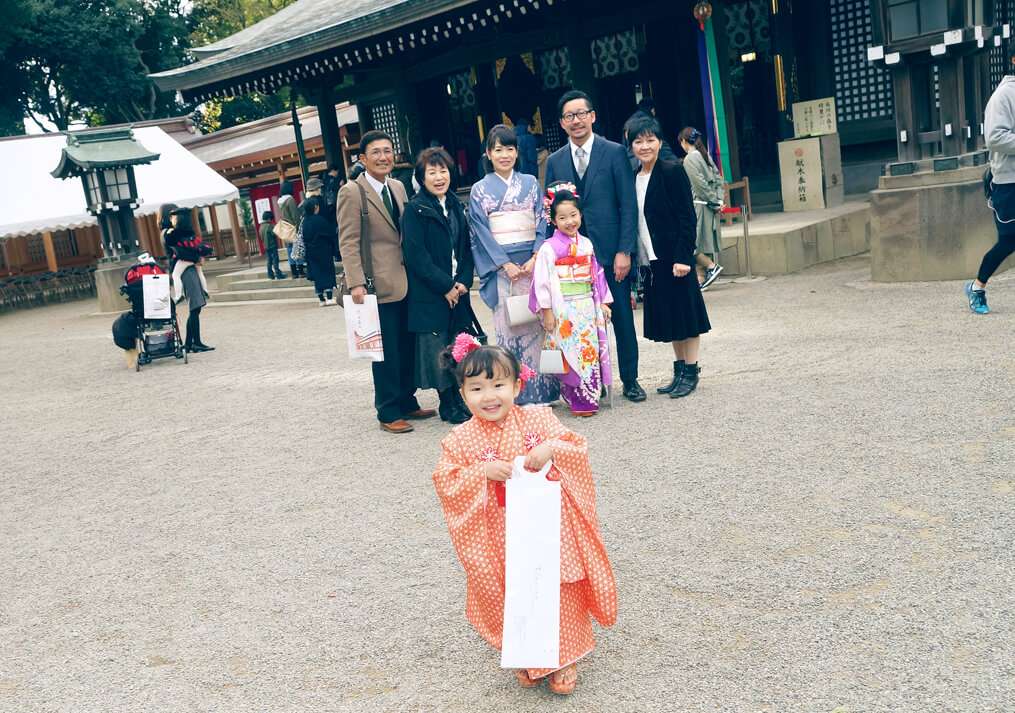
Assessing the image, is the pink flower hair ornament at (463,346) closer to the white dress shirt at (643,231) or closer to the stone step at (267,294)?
the white dress shirt at (643,231)

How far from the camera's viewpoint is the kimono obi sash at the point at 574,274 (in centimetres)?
569

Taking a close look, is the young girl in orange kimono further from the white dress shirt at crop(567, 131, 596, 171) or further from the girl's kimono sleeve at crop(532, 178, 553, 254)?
the white dress shirt at crop(567, 131, 596, 171)

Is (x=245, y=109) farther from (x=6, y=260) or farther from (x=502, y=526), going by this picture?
(x=502, y=526)

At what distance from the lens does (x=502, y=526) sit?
2.92 m

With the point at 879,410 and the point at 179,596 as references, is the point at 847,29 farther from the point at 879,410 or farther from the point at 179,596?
the point at 179,596

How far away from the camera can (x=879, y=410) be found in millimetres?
5156

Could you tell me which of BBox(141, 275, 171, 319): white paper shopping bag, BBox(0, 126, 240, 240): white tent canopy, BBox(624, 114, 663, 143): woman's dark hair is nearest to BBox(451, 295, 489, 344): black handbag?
BBox(624, 114, 663, 143): woman's dark hair

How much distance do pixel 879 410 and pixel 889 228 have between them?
4064 millimetres

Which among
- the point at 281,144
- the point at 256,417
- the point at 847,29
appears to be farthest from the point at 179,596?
the point at 281,144

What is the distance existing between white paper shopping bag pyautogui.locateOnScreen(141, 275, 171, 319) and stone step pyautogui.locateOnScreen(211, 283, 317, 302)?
5.05 metres

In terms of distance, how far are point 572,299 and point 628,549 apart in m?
2.20

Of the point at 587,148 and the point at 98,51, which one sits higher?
the point at 98,51

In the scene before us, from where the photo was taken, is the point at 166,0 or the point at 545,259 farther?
the point at 166,0

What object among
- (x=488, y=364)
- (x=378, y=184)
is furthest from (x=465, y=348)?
(x=378, y=184)
